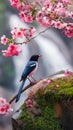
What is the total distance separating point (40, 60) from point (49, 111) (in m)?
3.45

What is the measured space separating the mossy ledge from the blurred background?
218cm

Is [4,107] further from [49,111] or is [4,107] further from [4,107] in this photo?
[49,111]

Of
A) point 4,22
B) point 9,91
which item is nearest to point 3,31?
point 4,22

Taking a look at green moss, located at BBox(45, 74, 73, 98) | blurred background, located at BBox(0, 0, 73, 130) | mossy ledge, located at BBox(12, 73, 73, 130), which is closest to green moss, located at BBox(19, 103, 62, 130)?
mossy ledge, located at BBox(12, 73, 73, 130)

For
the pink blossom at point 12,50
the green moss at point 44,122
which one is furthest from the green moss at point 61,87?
the pink blossom at point 12,50

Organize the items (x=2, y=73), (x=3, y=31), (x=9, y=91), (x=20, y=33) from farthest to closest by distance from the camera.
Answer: (x=3, y=31)
(x=2, y=73)
(x=9, y=91)
(x=20, y=33)

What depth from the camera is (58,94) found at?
416cm

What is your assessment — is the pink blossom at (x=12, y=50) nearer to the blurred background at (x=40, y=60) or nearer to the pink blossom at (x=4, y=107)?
the pink blossom at (x=4, y=107)

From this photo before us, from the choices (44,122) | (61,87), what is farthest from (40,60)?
(44,122)

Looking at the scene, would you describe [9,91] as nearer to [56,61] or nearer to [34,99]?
[56,61]

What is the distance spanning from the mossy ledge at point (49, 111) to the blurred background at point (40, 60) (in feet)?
7.15

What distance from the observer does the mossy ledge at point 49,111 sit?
4.12m

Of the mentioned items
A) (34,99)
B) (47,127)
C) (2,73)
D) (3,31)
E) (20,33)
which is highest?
(3,31)

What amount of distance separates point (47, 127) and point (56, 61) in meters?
3.44
